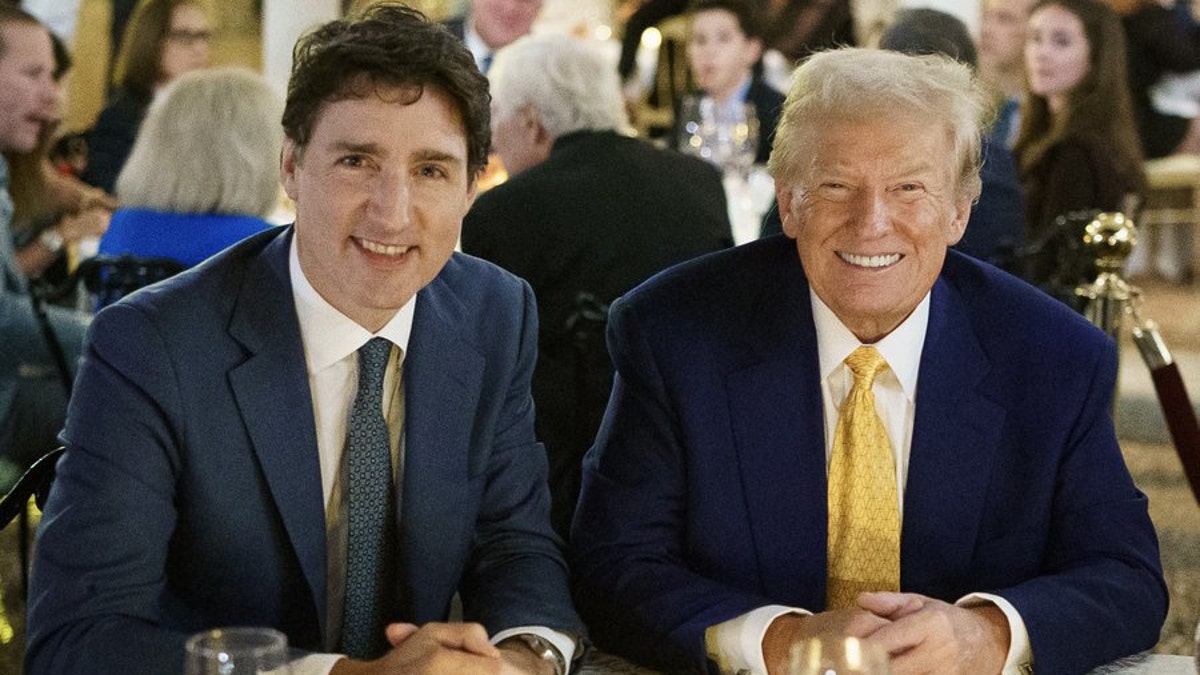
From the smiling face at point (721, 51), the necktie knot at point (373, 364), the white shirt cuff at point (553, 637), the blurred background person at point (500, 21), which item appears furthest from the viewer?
the smiling face at point (721, 51)

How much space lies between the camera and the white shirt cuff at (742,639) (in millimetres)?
1869

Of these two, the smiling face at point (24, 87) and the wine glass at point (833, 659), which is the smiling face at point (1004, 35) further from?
the wine glass at point (833, 659)

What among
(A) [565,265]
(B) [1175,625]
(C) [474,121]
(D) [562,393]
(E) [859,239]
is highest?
(C) [474,121]

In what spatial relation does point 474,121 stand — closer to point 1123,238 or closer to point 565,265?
point 1123,238

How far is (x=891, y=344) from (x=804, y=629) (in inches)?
17.2

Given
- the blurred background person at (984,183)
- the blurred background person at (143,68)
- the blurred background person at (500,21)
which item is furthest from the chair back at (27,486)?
the blurred background person at (500,21)

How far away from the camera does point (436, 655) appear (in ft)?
5.58

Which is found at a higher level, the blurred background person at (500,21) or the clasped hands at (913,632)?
the blurred background person at (500,21)

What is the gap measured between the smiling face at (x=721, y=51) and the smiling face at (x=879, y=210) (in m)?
5.43

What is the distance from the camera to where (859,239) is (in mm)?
2094

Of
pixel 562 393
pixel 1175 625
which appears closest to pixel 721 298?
pixel 562 393

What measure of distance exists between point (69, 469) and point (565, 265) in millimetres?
2322

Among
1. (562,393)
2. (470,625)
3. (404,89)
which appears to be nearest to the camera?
(470,625)

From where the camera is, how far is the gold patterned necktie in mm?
2078
